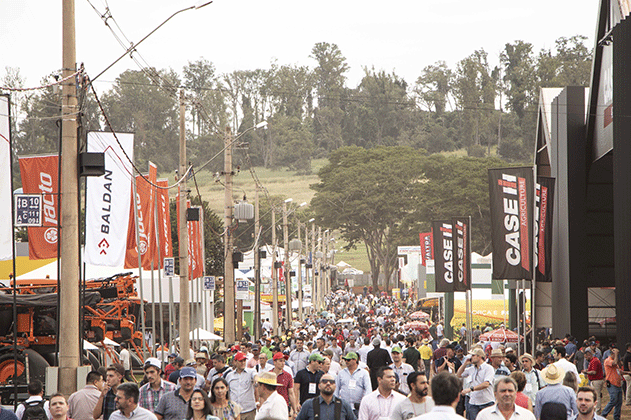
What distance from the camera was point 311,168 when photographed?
162250mm

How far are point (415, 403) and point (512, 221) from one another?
17.2 m

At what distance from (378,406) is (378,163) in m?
82.7

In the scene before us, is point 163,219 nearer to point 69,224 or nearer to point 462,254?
point 69,224

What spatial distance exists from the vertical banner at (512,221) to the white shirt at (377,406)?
15.4 m

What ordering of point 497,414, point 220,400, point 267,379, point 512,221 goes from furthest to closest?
1. point 512,221
2. point 267,379
3. point 220,400
4. point 497,414

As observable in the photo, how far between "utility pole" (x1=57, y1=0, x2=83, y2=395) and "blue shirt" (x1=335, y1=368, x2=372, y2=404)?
12.1 feet

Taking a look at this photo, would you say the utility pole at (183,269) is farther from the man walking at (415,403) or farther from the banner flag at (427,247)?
the banner flag at (427,247)

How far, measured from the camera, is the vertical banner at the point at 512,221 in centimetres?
2475

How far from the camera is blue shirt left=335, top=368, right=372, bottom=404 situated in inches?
484

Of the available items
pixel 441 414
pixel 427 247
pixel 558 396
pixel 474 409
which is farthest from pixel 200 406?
pixel 427 247

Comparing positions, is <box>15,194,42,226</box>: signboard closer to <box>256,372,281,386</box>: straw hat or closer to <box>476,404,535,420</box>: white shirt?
Result: <box>256,372,281,386</box>: straw hat

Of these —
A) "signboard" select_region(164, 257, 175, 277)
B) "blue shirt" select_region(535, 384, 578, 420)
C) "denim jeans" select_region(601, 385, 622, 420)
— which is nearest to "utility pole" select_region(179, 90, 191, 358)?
"signboard" select_region(164, 257, 175, 277)

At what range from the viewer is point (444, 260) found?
29625mm

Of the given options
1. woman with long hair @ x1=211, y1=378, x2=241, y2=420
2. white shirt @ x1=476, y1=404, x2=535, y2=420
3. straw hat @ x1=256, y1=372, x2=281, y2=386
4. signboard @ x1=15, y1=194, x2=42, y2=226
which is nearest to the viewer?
white shirt @ x1=476, y1=404, x2=535, y2=420
